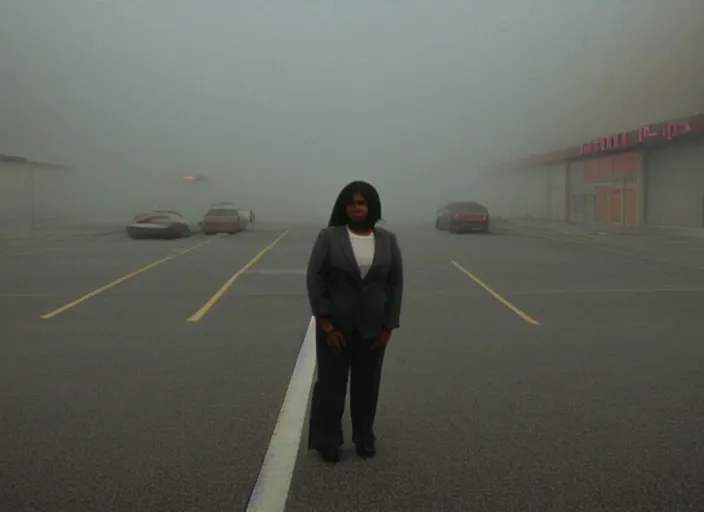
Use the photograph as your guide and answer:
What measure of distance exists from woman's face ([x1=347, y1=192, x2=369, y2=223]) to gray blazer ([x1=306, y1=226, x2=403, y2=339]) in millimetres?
92

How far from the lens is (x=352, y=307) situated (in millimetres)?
4375

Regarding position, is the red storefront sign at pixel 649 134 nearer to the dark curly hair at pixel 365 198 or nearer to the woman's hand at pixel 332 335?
the dark curly hair at pixel 365 198

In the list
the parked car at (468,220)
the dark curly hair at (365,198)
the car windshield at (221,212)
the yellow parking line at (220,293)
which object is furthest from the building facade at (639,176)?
the dark curly hair at (365,198)

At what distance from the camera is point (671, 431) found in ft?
16.6

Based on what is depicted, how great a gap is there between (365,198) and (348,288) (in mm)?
486

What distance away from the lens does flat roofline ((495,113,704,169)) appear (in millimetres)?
29781

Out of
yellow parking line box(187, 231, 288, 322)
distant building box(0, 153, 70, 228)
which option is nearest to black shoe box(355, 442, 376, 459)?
yellow parking line box(187, 231, 288, 322)

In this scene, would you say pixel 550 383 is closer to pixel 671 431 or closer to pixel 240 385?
pixel 671 431

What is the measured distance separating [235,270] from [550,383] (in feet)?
38.2

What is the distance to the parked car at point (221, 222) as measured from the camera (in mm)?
35281

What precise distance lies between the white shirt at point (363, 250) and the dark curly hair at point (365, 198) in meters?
0.08

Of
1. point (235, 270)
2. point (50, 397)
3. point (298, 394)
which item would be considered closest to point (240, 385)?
point (298, 394)

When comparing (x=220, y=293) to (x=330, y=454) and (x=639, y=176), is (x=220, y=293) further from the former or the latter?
(x=639, y=176)

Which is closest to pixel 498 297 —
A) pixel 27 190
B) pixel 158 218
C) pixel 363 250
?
pixel 363 250
